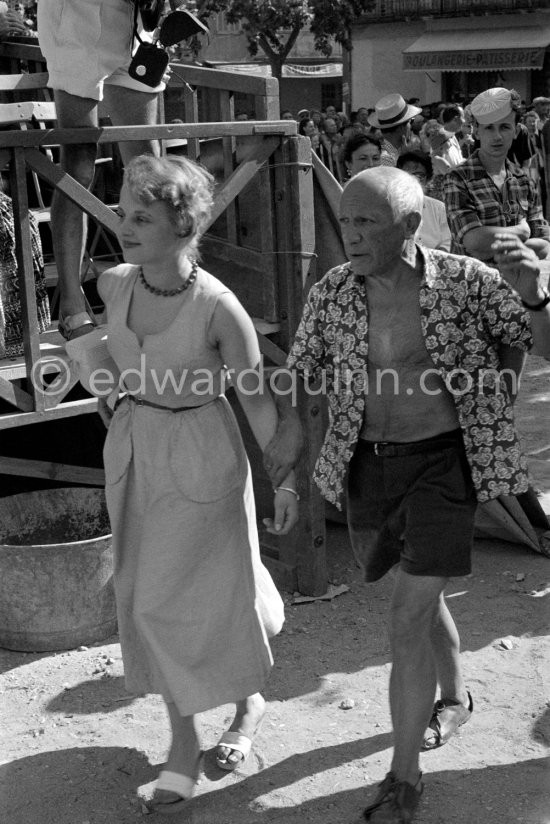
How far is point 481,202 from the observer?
4.79 metres

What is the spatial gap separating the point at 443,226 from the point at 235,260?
1059mm

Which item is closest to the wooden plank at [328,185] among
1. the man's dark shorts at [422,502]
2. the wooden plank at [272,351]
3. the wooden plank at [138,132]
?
the wooden plank at [138,132]

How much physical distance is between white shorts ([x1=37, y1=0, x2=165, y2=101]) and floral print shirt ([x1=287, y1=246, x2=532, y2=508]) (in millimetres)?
1692

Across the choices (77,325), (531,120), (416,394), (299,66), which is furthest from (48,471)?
(299,66)

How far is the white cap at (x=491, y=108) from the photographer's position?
16.0 ft

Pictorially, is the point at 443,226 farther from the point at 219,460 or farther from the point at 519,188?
the point at 219,460

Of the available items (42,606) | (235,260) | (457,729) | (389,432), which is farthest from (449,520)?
(235,260)

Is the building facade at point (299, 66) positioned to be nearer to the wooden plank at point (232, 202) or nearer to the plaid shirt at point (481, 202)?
the wooden plank at point (232, 202)

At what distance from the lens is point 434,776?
346 centimetres

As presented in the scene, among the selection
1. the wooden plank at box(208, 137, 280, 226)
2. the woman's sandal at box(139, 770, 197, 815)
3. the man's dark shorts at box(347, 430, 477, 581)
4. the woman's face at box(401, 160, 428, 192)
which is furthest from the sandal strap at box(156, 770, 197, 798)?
the woman's face at box(401, 160, 428, 192)

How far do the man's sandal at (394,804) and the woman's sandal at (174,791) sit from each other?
534mm

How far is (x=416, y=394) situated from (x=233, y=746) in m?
1.29

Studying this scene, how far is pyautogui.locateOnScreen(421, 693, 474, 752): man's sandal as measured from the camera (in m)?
3.62

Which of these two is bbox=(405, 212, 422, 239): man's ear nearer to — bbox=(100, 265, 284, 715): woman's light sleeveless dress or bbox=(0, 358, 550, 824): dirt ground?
bbox=(100, 265, 284, 715): woman's light sleeveless dress
